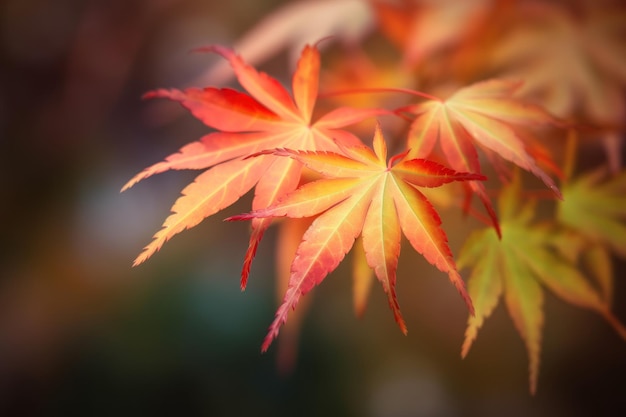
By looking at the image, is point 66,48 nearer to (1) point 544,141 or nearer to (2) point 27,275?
(2) point 27,275

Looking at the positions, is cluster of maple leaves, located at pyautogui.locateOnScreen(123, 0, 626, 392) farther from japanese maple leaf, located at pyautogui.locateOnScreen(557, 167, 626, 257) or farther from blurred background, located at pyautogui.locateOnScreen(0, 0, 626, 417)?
blurred background, located at pyautogui.locateOnScreen(0, 0, 626, 417)

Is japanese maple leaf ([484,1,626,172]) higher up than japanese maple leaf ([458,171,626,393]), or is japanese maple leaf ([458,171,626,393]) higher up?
japanese maple leaf ([484,1,626,172])

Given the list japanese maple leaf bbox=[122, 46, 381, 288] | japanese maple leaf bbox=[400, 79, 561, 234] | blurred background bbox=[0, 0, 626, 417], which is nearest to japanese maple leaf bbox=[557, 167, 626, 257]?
japanese maple leaf bbox=[400, 79, 561, 234]

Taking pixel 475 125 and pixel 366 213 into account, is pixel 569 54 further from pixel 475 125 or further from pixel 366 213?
pixel 366 213

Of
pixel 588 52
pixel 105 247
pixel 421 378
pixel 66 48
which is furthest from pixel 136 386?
pixel 588 52

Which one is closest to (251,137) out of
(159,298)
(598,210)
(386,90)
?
(386,90)

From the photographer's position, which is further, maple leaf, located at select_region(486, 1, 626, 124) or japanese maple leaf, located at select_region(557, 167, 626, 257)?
maple leaf, located at select_region(486, 1, 626, 124)
